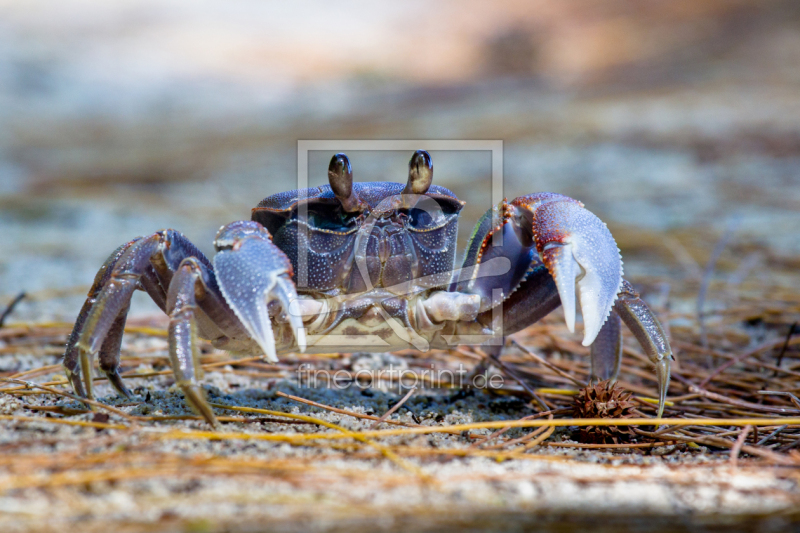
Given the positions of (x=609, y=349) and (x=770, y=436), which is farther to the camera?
(x=609, y=349)

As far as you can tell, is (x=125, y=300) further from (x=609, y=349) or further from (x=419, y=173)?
(x=609, y=349)

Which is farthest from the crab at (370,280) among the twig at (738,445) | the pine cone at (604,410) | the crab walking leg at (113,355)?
the twig at (738,445)

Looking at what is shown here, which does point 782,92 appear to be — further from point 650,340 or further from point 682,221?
point 650,340

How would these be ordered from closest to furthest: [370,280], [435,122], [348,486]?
[348,486] → [370,280] → [435,122]

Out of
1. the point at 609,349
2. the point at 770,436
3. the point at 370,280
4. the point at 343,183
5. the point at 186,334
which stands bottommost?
the point at 770,436

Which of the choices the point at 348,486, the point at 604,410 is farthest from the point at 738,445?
the point at 348,486

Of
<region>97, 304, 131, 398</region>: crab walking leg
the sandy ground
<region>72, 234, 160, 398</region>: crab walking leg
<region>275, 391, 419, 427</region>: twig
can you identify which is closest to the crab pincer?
Answer: the sandy ground
